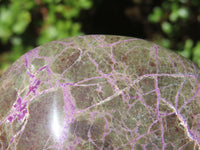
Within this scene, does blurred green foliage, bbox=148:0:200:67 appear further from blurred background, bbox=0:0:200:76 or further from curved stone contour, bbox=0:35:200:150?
curved stone contour, bbox=0:35:200:150

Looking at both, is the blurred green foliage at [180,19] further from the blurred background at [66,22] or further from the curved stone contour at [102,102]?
the curved stone contour at [102,102]

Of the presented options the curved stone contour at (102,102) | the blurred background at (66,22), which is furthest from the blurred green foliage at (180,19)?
the curved stone contour at (102,102)

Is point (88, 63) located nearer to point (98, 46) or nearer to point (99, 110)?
point (98, 46)

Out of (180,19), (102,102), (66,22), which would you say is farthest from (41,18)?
(102,102)

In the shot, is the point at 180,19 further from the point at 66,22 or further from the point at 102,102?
the point at 102,102

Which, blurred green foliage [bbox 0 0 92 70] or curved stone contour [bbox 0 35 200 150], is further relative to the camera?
blurred green foliage [bbox 0 0 92 70]

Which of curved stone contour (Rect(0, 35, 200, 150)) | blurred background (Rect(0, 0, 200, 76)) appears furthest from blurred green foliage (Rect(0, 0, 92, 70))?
curved stone contour (Rect(0, 35, 200, 150))
